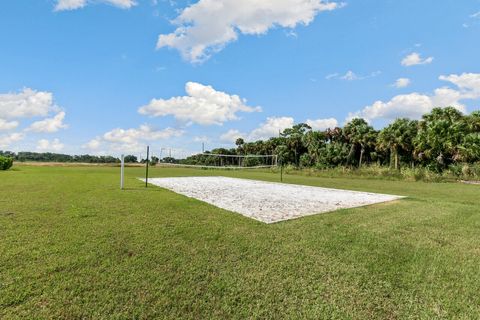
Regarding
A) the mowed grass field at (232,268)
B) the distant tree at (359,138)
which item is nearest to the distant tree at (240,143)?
the distant tree at (359,138)

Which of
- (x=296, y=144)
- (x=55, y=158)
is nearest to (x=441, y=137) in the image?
(x=296, y=144)

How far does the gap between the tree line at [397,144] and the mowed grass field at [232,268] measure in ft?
48.4

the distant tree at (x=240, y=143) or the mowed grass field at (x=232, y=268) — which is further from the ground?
the distant tree at (x=240, y=143)

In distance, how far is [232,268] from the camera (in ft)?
8.85

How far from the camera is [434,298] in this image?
7.40 ft

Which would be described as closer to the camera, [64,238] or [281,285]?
[281,285]

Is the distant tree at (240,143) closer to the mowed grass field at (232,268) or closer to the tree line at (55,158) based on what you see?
the tree line at (55,158)

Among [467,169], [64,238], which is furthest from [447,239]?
[467,169]

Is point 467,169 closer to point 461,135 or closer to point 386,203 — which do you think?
point 461,135

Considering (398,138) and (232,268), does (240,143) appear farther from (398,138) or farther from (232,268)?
(232,268)

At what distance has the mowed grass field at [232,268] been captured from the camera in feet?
6.77

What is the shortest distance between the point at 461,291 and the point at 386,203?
4520 millimetres

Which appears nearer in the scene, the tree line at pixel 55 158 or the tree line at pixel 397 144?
the tree line at pixel 397 144

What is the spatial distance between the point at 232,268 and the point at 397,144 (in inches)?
1085
